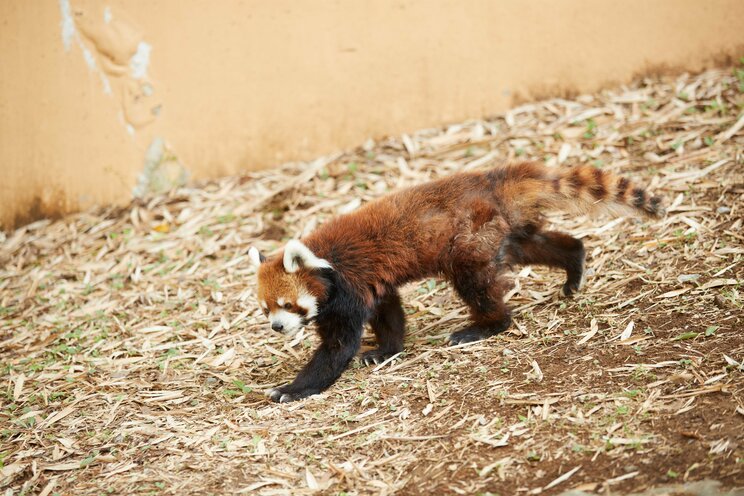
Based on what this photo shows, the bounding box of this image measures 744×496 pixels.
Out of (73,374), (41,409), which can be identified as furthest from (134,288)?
(41,409)

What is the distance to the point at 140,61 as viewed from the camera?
787cm

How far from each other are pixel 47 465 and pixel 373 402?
2029 mm

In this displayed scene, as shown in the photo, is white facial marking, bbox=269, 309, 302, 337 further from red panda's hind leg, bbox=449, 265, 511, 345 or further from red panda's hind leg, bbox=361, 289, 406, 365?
red panda's hind leg, bbox=449, 265, 511, 345

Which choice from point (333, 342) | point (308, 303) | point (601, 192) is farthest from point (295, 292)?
point (601, 192)

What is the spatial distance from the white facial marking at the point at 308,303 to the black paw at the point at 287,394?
522 mm

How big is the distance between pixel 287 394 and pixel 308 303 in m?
0.64

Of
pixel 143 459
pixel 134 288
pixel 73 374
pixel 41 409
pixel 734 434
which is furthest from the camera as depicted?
pixel 134 288

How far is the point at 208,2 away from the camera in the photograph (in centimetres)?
778

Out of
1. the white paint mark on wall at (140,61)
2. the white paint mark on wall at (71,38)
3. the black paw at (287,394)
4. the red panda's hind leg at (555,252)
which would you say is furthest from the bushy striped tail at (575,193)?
the white paint mark on wall at (71,38)

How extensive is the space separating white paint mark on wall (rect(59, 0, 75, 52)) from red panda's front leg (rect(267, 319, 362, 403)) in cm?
461

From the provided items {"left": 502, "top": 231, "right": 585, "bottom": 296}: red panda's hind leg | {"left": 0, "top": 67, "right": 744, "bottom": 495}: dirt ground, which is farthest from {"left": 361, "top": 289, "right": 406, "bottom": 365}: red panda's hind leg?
{"left": 502, "top": 231, "right": 585, "bottom": 296}: red panda's hind leg

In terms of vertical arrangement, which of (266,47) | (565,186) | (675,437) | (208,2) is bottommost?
(675,437)

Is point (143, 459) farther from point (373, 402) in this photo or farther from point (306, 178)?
point (306, 178)

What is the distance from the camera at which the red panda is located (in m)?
5.30
